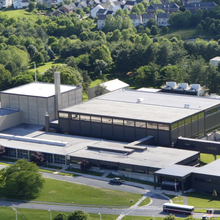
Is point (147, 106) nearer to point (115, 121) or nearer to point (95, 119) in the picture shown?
point (115, 121)

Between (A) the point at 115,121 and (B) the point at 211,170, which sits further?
(A) the point at 115,121

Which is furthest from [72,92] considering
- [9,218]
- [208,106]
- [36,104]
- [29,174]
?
[9,218]

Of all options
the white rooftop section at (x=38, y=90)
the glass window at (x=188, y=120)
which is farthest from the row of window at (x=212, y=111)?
the white rooftop section at (x=38, y=90)

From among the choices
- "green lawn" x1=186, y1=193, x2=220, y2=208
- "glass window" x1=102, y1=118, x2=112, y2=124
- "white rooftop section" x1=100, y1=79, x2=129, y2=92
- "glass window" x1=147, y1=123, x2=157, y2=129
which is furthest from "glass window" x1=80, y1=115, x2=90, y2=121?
"white rooftop section" x1=100, y1=79, x2=129, y2=92

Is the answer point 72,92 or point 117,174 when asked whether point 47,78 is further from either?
point 117,174

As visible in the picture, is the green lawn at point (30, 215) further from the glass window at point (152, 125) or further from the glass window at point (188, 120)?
the glass window at point (188, 120)

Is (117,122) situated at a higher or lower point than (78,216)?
higher

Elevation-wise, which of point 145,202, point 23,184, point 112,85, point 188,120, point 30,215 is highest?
point 188,120

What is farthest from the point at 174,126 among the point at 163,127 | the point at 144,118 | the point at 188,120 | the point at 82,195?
the point at 82,195
